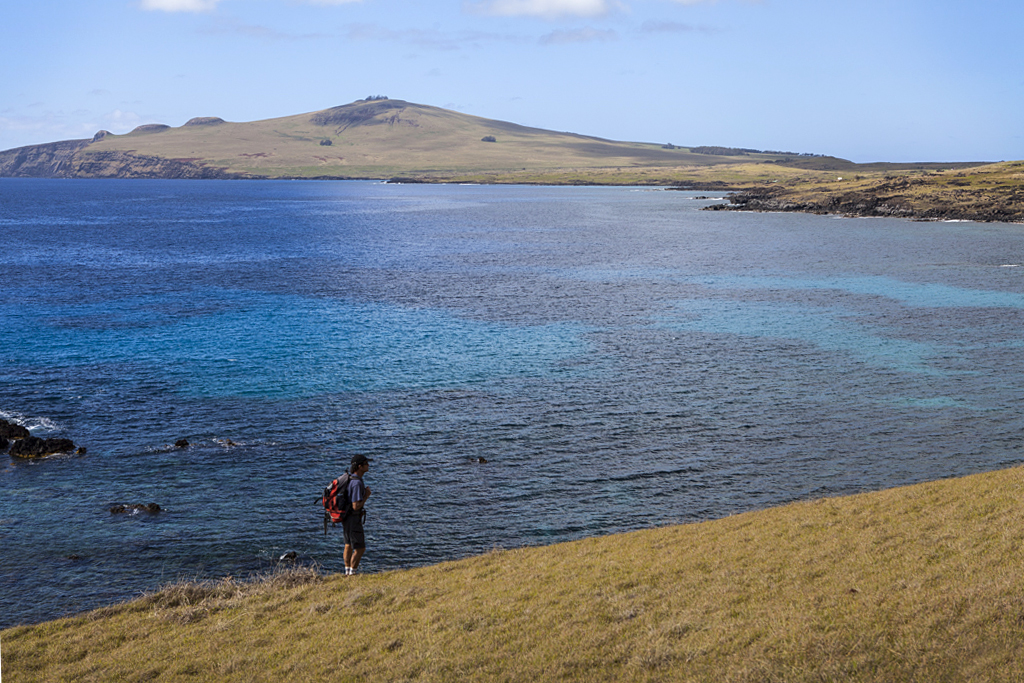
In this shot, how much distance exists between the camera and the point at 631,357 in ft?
156

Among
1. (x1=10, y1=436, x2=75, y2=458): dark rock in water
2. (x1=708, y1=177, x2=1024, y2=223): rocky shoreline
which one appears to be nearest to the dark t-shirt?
(x1=10, y1=436, x2=75, y2=458): dark rock in water

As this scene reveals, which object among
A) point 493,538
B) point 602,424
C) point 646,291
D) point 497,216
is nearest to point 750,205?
point 497,216

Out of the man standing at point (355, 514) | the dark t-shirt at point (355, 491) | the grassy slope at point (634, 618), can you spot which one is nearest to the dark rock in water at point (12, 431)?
the grassy slope at point (634, 618)

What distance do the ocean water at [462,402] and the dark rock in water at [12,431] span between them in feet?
4.02

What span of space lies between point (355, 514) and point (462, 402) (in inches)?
758

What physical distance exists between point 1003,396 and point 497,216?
151 metres

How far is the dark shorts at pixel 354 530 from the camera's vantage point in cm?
1975

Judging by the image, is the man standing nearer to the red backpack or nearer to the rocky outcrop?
the red backpack

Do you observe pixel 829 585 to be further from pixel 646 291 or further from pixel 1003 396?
pixel 646 291

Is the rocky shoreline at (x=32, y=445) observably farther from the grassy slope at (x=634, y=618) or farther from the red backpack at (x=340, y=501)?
the red backpack at (x=340, y=501)

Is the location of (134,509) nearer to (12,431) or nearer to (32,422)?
(12,431)

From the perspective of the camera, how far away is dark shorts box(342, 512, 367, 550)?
64.8 ft

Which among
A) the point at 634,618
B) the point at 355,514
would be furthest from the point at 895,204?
the point at 634,618

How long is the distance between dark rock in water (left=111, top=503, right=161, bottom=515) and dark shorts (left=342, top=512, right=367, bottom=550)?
10183 millimetres
